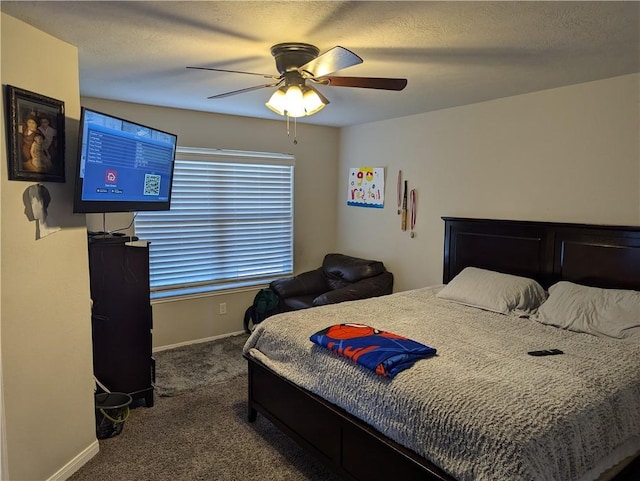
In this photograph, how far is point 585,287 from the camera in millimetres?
2994

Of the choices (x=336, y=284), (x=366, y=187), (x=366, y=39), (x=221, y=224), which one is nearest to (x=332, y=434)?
(x=366, y=39)

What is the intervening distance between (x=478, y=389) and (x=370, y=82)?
5.25 ft

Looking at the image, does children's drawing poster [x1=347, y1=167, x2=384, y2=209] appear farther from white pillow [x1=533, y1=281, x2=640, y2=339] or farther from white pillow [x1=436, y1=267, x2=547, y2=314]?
white pillow [x1=533, y1=281, x2=640, y2=339]

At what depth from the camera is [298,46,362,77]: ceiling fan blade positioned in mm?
2000

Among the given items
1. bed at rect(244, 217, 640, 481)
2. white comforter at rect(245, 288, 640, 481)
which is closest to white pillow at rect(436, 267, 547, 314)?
bed at rect(244, 217, 640, 481)

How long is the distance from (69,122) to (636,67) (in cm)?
346

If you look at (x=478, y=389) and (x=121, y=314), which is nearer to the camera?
(x=478, y=389)

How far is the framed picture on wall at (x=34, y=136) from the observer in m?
2.01

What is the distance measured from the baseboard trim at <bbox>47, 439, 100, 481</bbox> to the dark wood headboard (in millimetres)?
3119

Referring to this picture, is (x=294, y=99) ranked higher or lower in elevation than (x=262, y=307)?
higher

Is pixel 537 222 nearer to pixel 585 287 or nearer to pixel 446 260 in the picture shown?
pixel 585 287

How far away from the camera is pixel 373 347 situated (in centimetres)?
224

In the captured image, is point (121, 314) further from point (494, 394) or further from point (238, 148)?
point (494, 394)

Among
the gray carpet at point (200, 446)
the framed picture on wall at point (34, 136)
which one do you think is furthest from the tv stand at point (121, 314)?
the framed picture on wall at point (34, 136)
